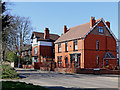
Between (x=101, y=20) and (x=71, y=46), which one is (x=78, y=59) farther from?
(x=101, y=20)

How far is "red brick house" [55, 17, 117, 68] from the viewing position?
37312 millimetres

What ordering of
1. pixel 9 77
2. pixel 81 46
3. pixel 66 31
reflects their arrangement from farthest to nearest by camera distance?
1. pixel 66 31
2. pixel 81 46
3. pixel 9 77

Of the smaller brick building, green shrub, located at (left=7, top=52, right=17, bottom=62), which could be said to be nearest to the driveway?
green shrub, located at (left=7, top=52, right=17, bottom=62)

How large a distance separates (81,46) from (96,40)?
382 centimetres

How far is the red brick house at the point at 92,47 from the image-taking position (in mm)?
37312

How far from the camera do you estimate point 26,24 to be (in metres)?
52.2

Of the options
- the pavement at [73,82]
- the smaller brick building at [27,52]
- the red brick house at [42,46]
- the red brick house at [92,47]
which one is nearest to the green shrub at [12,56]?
the smaller brick building at [27,52]

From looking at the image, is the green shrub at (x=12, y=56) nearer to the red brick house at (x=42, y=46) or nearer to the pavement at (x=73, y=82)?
the red brick house at (x=42, y=46)

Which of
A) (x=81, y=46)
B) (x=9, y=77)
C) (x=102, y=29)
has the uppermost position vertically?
(x=102, y=29)

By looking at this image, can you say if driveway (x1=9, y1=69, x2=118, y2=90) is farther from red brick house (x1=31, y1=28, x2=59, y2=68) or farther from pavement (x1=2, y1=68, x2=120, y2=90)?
red brick house (x1=31, y1=28, x2=59, y2=68)

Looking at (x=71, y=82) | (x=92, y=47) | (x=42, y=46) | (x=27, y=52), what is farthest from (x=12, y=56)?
(x=71, y=82)

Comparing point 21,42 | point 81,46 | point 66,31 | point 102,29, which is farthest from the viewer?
point 21,42

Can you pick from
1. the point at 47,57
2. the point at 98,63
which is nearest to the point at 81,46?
the point at 98,63

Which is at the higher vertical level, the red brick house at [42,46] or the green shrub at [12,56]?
the red brick house at [42,46]
